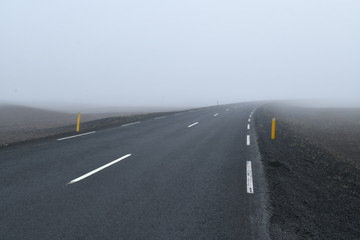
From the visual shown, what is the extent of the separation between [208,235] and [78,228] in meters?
1.93

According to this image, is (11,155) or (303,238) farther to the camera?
(11,155)

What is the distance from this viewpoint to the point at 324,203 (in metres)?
5.13

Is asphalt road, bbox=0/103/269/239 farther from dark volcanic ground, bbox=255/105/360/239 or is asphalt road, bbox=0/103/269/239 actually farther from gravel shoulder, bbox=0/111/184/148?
gravel shoulder, bbox=0/111/184/148

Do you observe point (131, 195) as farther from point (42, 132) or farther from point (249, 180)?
point (42, 132)

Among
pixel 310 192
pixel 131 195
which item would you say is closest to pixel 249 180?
pixel 310 192

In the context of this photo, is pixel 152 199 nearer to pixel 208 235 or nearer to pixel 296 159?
pixel 208 235

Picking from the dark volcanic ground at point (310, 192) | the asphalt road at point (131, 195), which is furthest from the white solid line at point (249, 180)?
the dark volcanic ground at point (310, 192)

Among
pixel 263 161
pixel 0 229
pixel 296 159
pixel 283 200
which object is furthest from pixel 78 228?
pixel 296 159

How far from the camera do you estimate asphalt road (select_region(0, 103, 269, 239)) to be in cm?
377

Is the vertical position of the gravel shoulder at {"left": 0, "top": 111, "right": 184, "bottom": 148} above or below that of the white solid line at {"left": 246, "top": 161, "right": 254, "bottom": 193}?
above

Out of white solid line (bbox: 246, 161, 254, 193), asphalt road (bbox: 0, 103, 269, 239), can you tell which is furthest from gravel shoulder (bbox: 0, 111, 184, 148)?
white solid line (bbox: 246, 161, 254, 193)

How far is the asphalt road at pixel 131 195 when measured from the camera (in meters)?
3.77

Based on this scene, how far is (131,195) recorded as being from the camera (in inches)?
199

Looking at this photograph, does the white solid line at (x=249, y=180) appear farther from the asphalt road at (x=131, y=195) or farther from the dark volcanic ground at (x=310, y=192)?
the dark volcanic ground at (x=310, y=192)
